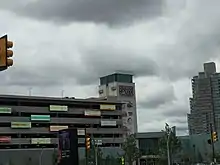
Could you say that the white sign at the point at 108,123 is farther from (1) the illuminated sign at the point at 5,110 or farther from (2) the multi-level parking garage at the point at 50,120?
(1) the illuminated sign at the point at 5,110

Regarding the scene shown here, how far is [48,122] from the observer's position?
14738 cm

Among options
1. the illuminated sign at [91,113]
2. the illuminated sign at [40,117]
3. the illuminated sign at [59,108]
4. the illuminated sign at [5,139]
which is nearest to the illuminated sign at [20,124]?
the illuminated sign at [40,117]

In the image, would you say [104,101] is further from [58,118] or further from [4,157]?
[4,157]

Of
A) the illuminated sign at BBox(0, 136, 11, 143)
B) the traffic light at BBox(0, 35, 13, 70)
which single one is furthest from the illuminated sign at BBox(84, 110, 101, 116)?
the traffic light at BBox(0, 35, 13, 70)

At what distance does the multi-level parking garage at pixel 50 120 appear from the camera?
139 metres

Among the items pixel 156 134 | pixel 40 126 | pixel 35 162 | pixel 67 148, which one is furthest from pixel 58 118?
pixel 67 148

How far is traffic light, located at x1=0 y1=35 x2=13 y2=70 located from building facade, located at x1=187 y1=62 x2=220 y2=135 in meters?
81.9

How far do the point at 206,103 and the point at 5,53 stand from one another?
101 meters

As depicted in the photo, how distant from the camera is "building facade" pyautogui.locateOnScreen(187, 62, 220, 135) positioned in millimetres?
110062

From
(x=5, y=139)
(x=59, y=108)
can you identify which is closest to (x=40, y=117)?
(x=59, y=108)

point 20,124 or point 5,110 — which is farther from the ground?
point 5,110

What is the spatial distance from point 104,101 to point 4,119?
128ft

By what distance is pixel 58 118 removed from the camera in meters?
150

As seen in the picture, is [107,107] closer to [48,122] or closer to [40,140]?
[48,122]
